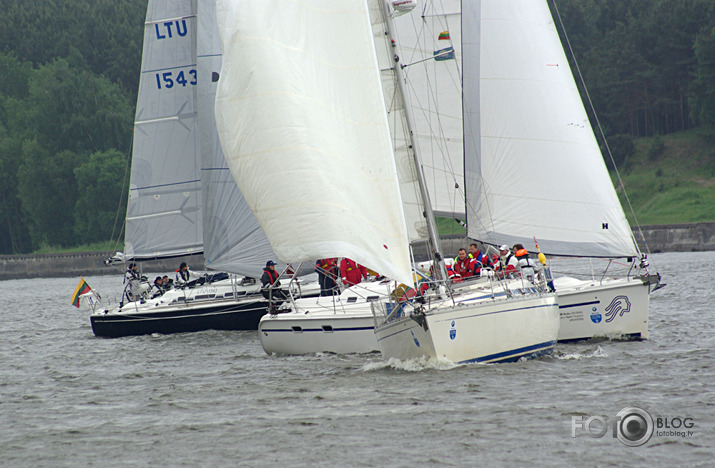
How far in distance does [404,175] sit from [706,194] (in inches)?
2652

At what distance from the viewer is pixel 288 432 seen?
1282cm

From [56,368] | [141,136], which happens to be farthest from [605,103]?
[56,368]

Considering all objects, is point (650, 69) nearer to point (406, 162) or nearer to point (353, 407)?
point (406, 162)

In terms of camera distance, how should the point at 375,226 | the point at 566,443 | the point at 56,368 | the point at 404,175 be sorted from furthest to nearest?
the point at 56,368 < the point at 404,175 < the point at 375,226 < the point at 566,443

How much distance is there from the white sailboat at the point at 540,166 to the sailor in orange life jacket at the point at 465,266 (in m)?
2.01

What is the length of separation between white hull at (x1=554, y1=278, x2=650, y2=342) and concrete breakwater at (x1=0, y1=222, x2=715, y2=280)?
163ft

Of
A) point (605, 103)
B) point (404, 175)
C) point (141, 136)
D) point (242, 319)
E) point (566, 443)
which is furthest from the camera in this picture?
point (605, 103)

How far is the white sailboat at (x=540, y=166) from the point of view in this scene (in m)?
19.0

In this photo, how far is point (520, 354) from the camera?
15.8 meters

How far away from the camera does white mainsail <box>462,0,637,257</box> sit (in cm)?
1969

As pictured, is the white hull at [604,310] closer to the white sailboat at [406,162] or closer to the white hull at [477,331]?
the white hull at [477,331]

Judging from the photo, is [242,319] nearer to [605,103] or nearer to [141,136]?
[141,136]

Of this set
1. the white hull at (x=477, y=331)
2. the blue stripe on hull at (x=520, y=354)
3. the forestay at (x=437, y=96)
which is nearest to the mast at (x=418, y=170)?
the white hull at (x=477, y=331)

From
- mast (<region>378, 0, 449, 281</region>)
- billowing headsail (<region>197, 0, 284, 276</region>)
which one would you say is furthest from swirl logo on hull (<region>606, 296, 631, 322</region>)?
billowing headsail (<region>197, 0, 284, 276</region>)
